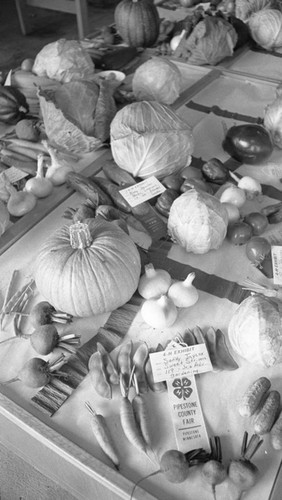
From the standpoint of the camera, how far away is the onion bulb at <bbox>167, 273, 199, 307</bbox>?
1.32 metres

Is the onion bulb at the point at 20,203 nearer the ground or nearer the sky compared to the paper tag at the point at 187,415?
nearer the sky

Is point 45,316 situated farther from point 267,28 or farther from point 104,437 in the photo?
point 267,28

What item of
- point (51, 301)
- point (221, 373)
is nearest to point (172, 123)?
point (51, 301)

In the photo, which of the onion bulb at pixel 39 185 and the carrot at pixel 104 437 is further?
the onion bulb at pixel 39 185

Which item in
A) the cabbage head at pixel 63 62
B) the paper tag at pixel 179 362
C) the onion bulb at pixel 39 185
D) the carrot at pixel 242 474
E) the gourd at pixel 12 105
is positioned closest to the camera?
the carrot at pixel 242 474

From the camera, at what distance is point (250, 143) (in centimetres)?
182

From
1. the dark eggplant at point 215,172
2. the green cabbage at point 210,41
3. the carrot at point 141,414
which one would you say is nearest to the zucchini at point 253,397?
the carrot at point 141,414

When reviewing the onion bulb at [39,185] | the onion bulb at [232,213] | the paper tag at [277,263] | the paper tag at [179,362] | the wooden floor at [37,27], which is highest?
the wooden floor at [37,27]

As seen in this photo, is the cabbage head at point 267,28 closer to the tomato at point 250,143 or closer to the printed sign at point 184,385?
the tomato at point 250,143

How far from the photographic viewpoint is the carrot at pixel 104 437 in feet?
3.35

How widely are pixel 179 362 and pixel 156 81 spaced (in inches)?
58.8

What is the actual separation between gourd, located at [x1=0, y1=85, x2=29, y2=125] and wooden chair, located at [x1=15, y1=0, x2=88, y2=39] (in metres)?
2.18

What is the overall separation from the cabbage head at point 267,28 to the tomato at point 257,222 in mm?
1620


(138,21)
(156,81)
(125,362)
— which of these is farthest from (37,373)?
(138,21)
